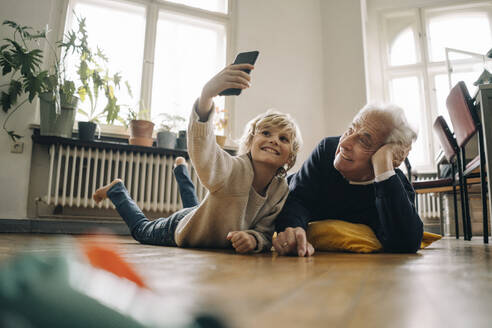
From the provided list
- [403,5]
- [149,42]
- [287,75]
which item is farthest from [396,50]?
[149,42]

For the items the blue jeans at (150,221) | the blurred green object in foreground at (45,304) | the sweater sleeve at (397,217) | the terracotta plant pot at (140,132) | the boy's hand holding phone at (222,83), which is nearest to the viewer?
the blurred green object in foreground at (45,304)

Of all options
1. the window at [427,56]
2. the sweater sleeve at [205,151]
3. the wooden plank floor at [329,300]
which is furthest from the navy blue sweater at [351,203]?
the window at [427,56]

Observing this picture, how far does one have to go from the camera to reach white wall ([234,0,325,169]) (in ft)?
13.5

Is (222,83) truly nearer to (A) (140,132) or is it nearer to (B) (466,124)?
(B) (466,124)

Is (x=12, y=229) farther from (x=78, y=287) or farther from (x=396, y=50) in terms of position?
(x=396, y=50)

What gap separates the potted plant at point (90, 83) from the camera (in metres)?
3.13

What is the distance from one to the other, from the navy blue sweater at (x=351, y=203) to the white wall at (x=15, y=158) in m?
2.61

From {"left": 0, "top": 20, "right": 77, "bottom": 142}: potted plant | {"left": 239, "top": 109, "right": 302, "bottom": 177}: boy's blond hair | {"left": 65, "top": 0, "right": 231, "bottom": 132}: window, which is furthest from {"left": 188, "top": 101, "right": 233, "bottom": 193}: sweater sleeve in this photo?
{"left": 65, "top": 0, "right": 231, "bottom": 132}: window

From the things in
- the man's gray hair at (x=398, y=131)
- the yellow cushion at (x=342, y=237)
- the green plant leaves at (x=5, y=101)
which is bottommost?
the yellow cushion at (x=342, y=237)

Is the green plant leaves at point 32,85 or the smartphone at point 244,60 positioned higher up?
the green plant leaves at point 32,85

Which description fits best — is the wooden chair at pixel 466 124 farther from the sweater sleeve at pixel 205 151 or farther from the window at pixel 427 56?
the window at pixel 427 56

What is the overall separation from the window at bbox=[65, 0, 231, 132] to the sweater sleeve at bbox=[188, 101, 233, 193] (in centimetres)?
261

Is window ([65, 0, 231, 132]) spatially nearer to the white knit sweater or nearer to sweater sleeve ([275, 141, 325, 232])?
sweater sleeve ([275, 141, 325, 232])

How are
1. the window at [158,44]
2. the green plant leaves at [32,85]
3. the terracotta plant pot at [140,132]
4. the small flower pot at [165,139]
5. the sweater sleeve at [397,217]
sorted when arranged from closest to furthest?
the sweater sleeve at [397,217]
the green plant leaves at [32,85]
the terracotta plant pot at [140,132]
the small flower pot at [165,139]
the window at [158,44]
